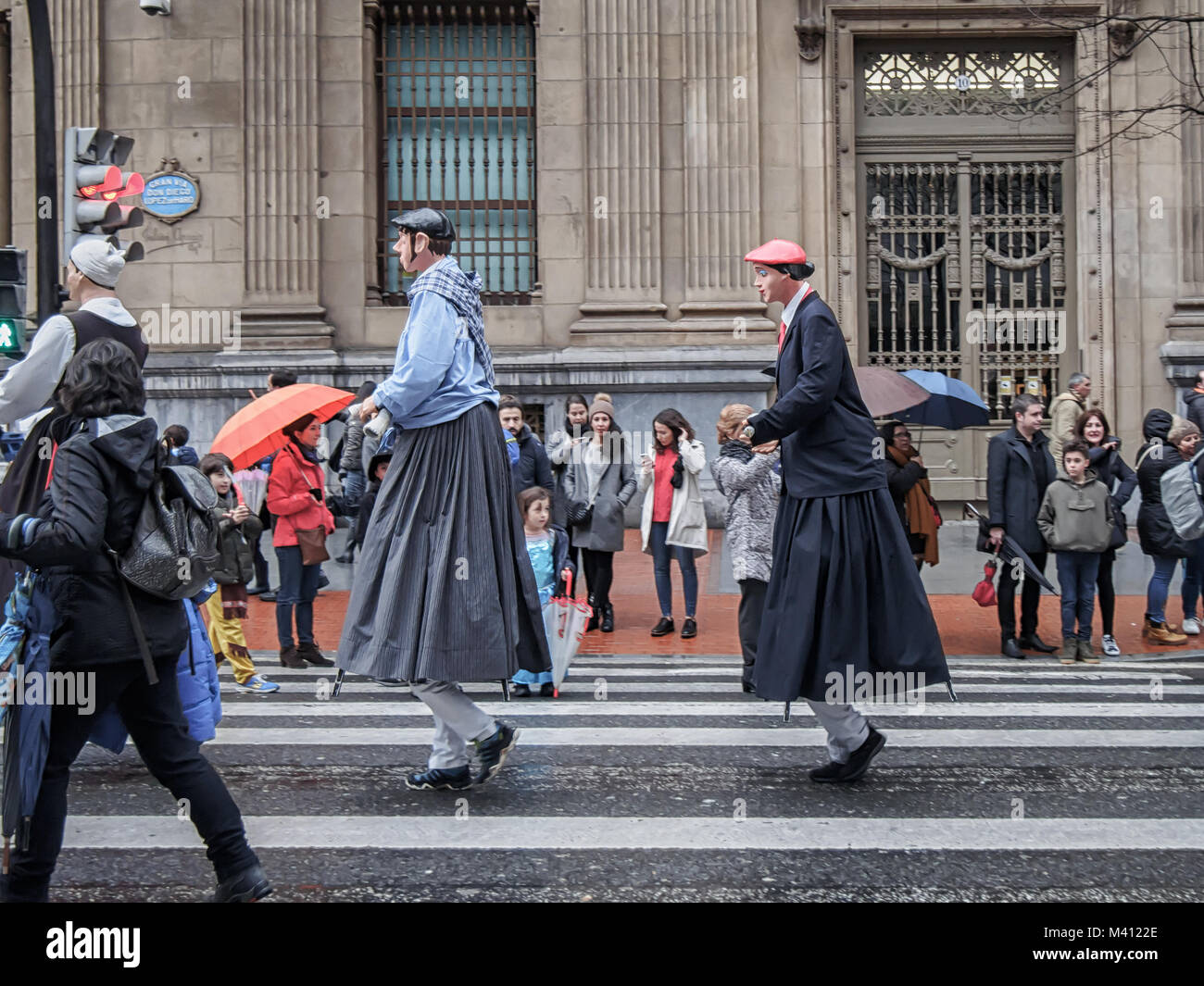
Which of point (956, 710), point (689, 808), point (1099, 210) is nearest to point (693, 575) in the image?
point (956, 710)

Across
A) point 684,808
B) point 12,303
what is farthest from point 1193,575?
point 12,303

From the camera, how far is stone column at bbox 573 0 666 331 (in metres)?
16.6

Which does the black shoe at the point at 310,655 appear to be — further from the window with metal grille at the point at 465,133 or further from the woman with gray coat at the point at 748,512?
the window with metal grille at the point at 465,133

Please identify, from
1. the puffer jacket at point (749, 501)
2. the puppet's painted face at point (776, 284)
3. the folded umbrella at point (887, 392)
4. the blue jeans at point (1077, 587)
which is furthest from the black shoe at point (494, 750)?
the blue jeans at point (1077, 587)

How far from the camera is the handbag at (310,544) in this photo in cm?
953

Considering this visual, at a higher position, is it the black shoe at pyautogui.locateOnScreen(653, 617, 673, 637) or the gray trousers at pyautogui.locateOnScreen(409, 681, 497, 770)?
the gray trousers at pyautogui.locateOnScreen(409, 681, 497, 770)

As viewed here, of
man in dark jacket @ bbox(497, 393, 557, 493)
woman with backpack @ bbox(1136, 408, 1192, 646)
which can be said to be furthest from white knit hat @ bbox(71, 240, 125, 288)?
woman with backpack @ bbox(1136, 408, 1192, 646)

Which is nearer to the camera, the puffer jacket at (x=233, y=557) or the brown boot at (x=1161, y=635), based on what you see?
the puffer jacket at (x=233, y=557)

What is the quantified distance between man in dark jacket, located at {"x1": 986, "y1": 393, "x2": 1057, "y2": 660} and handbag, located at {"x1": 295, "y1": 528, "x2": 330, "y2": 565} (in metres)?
5.14

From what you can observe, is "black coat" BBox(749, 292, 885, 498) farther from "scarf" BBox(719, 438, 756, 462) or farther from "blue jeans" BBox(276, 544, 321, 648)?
"blue jeans" BBox(276, 544, 321, 648)

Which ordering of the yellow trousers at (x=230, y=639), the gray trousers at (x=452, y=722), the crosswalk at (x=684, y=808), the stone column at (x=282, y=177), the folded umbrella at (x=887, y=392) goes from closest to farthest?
the crosswalk at (x=684, y=808) → the gray trousers at (x=452, y=722) → the yellow trousers at (x=230, y=639) → the folded umbrella at (x=887, y=392) → the stone column at (x=282, y=177)

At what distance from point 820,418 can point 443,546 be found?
171cm

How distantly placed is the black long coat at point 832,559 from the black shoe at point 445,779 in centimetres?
129

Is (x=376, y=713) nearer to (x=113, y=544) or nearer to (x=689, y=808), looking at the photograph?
(x=689, y=808)
